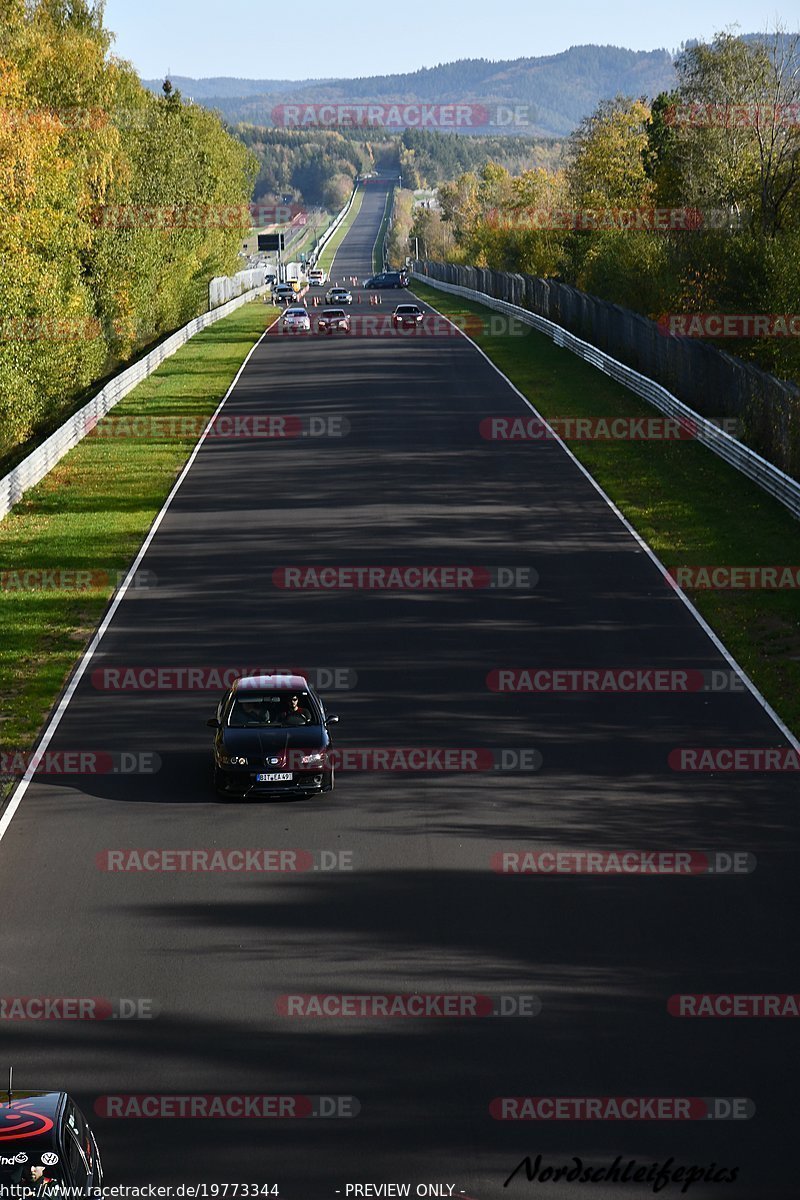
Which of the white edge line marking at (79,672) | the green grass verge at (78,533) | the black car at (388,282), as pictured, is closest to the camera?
the white edge line marking at (79,672)

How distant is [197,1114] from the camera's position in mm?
11375

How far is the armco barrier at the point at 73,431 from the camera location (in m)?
35.8

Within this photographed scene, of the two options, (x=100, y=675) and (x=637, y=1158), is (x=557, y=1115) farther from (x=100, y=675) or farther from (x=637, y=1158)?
(x=100, y=675)

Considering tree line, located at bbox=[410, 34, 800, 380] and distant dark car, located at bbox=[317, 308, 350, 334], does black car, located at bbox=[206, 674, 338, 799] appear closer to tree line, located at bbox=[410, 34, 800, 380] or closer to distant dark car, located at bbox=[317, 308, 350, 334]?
tree line, located at bbox=[410, 34, 800, 380]

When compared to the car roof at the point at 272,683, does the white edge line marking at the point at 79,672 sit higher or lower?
lower

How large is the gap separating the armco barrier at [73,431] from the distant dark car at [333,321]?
723 centimetres

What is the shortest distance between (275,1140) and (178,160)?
241 feet

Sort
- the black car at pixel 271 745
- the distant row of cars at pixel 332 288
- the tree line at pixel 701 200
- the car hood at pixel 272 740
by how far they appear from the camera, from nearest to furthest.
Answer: the black car at pixel 271 745 < the car hood at pixel 272 740 < the tree line at pixel 701 200 < the distant row of cars at pixel 332 288

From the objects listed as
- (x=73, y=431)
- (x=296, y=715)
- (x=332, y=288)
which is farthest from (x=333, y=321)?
(x=296, y=715)

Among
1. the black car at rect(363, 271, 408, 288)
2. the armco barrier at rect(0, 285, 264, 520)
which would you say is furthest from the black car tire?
the black car at rect(363, 271, 408, 288)

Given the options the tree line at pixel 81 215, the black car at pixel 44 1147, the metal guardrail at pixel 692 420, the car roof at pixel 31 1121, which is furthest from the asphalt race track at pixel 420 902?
the tree line at pixel 81 215

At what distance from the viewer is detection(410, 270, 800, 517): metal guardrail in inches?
1298

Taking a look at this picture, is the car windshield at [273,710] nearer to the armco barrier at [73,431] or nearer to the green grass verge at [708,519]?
the green grass verge at [708,519]

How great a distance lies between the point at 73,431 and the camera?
145ft
